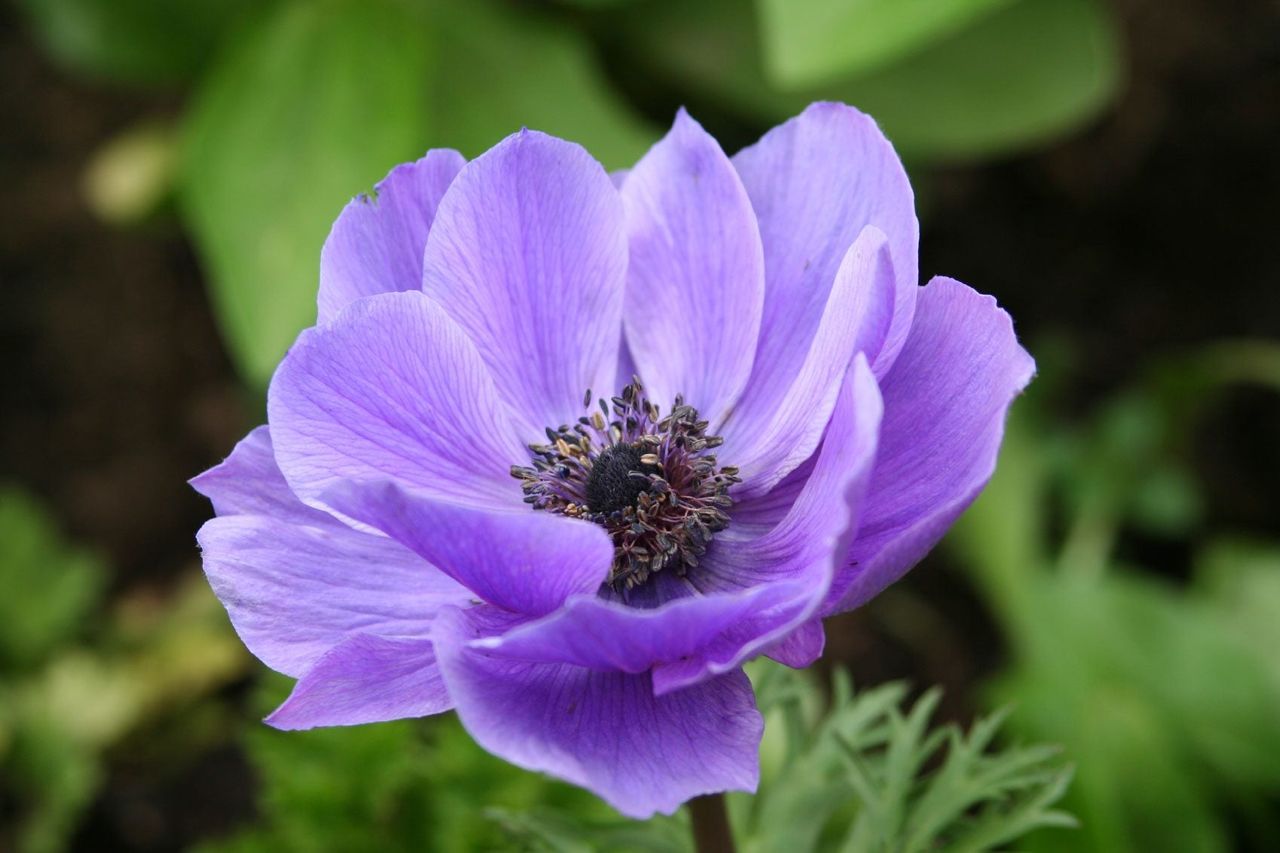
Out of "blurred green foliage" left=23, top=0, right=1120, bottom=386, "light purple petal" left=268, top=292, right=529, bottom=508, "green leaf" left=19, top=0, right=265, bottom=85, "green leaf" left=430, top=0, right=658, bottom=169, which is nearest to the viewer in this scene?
"light purple petal" left=268, top=292, right=529, bottom=508

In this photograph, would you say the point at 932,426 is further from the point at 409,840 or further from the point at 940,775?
the point at 409,840

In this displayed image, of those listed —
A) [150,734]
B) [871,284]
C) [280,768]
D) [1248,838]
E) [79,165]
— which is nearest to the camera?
[871,284]

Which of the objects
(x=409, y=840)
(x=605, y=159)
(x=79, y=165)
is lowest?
(x=409, y=840)

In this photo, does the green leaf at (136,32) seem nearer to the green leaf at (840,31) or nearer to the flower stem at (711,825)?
the green leaf at (840,31)

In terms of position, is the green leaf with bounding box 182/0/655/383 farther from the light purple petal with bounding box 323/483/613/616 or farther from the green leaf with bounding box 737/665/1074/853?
the light purple petal with bounding box 323/483/613/616

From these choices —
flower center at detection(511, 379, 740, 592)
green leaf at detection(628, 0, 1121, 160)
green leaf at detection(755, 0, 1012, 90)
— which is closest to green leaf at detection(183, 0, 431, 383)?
green leaf at detection(628, 0, 1121, 160)

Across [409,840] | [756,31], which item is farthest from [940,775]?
[756,31]
